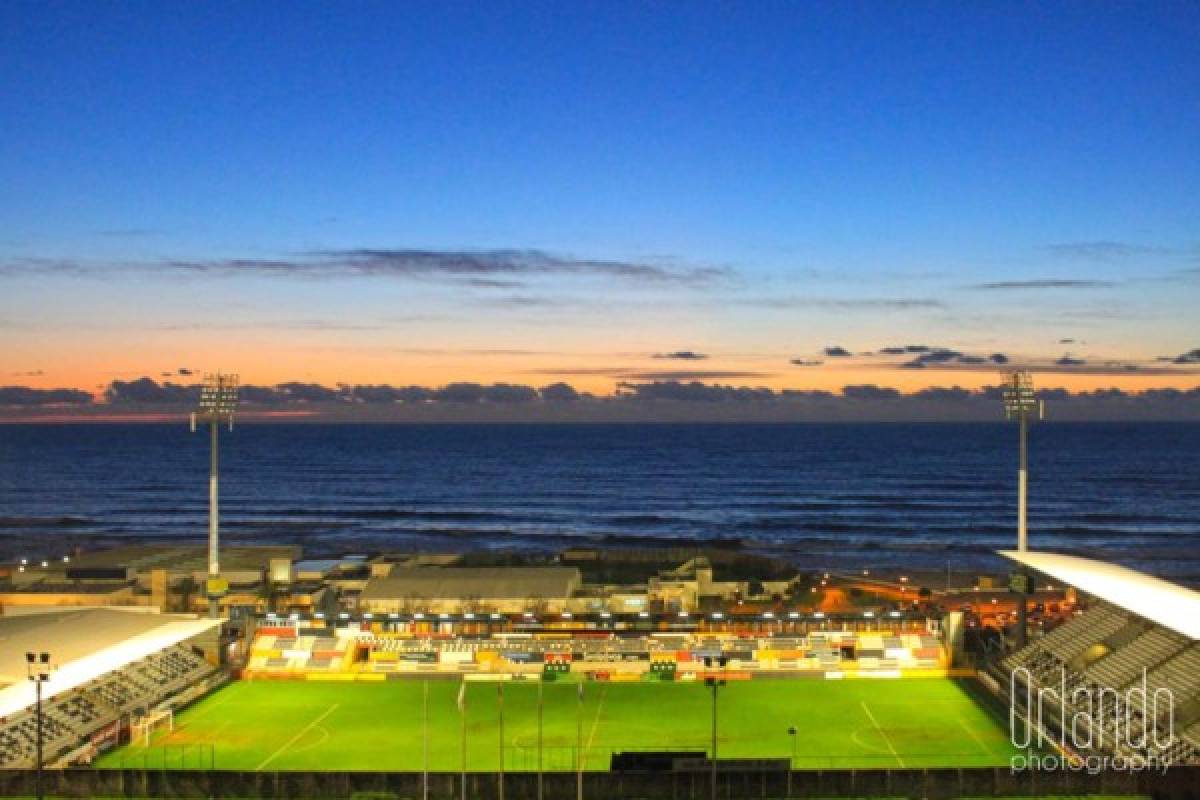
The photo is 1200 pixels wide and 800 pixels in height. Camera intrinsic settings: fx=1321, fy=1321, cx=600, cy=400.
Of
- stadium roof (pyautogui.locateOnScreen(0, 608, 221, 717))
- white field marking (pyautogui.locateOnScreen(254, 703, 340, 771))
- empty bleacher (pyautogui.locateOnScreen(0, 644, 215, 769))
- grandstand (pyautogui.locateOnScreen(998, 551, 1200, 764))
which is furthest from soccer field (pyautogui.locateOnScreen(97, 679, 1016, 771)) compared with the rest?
stadium roof (pyautogui.locateOnScreen(0, 608, 221, 717))

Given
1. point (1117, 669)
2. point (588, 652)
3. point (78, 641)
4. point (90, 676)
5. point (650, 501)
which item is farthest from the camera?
point (650, 501)

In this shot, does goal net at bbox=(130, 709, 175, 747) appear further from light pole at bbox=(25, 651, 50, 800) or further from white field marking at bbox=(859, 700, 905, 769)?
white field marking at bbox=(859, 700, 905, 769)

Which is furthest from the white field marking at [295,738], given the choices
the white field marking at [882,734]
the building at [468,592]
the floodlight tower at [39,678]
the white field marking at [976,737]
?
the white field marking at [976,737]

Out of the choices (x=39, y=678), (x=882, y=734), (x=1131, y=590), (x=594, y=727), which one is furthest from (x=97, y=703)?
(x=1131, y=590)

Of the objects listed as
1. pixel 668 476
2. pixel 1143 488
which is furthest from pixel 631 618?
pixel 668 476

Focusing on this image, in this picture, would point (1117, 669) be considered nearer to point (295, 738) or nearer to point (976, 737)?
point (976, 737)

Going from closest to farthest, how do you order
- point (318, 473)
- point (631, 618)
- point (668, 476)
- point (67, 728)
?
point (67, 728) → point (631, 618) → point (668, 476) → point (318, 473)

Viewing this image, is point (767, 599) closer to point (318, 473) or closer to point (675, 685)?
point (675, 685)
